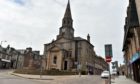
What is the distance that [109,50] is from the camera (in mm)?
9930

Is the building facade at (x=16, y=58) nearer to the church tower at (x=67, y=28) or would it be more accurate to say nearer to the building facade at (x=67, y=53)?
the building facade at (x=67, y=53)

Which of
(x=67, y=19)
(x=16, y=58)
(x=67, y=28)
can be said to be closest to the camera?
(x=67, y=28)

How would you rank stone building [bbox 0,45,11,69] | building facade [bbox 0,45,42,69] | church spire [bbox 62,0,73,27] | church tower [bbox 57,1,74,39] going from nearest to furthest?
church tower [bbox 57,1,74,39]
church spire [bbox 62,0,73,27]
stone building [bbox 0,45,11,69]
building facade [bbox 0,45,42,69]

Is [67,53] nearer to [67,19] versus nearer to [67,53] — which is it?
[67,53]

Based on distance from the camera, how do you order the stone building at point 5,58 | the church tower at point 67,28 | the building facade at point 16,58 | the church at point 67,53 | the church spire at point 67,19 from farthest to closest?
the building facade at point 16,58 < the stone building at point 5,58 < the church spire at point 67,19 < the church tower at point 67,28 < the church at point 67,53

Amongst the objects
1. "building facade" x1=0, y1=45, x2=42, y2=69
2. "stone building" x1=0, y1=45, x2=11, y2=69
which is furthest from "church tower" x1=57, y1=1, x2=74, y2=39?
"stone building" x1=0, y1=45, x2=11, y2=69

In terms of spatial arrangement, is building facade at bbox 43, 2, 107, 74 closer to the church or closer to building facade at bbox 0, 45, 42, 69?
the church

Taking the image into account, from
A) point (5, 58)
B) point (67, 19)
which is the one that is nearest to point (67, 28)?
point (67, 19)

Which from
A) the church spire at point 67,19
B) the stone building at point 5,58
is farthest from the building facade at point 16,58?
the church spire at point 67,19

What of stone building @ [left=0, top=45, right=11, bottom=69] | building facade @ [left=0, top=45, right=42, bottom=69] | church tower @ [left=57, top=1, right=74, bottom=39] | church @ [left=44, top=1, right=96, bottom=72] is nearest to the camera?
church @ [left=44, top=1, right=96, bottom=72]

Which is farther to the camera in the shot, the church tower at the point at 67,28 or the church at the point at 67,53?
the church tower at the point at 67,28

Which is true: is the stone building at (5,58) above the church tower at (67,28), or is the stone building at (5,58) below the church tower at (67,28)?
below

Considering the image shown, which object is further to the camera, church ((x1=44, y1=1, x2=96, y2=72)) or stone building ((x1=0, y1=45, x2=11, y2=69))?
stone building ((x1=0, y1=45, x2=11, y2=69))

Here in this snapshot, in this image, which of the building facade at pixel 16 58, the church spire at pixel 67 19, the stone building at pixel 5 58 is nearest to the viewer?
the church spire at pixel 67 19
